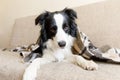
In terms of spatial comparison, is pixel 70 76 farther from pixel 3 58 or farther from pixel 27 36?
pixel 27 36

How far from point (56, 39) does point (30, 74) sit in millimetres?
323

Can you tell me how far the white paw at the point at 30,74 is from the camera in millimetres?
1459

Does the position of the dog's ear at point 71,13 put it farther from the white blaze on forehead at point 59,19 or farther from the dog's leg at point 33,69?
the dog's leg at point 33,69

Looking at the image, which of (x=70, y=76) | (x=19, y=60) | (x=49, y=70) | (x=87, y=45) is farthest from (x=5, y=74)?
(x=87, y=45)

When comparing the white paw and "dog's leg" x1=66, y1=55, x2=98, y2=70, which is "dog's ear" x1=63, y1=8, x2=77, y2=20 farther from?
the white paw

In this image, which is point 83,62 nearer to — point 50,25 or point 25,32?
point 50,25

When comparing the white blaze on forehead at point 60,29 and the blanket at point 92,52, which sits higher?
the white blaze on forehead at point 60,29

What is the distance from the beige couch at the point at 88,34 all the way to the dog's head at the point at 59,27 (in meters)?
0.18

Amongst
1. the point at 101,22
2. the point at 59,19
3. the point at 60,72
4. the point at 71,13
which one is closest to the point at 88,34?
the point at 101,22

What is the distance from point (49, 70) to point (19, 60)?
38 cm

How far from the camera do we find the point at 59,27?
1662 millimetres

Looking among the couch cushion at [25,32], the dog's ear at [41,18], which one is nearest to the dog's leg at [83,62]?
the dog's ear at [41,18]

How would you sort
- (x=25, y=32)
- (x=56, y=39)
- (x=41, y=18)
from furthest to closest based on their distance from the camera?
(x=25, y=32) → (x=41, y=18) → (x=56, y=39)

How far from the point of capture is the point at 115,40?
1.94 meters
